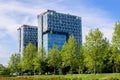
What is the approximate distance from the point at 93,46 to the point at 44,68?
28363 millimetres

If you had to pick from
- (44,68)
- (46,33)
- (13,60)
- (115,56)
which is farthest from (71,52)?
(46,33)

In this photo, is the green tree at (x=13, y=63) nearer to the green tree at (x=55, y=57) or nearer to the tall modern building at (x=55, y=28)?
the green tree at (x=55, y=57)

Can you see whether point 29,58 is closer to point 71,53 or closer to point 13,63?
point 13,63

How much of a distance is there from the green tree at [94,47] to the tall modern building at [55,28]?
76.3m

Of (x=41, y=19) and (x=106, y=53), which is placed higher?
(x=41, y=19)

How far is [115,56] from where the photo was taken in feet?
176

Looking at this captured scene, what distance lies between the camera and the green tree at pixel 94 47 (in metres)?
55.6

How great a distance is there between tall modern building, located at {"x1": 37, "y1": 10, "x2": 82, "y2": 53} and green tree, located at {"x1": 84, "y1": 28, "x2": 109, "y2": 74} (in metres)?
76.3

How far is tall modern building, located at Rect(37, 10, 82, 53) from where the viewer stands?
447 feet

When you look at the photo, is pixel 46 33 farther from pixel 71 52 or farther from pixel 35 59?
pixel 71 52

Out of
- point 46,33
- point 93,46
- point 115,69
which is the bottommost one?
point 115,69

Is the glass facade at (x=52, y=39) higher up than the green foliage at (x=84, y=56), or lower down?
higher up

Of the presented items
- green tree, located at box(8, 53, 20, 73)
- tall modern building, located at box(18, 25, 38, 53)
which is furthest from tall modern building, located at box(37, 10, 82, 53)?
green tree, located at box(8, 53, 20, 73)

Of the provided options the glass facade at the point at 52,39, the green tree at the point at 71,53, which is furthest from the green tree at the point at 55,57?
the glass facade at the point at 52,39
